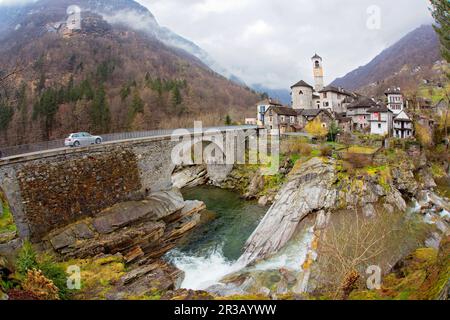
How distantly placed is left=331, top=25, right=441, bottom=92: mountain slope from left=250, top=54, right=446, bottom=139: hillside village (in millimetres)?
33793

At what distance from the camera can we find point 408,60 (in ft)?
313

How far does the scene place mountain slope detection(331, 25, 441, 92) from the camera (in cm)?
8231

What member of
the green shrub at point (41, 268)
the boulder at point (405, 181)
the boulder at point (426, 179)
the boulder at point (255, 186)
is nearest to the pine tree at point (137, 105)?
the boulder at point (255, 186)

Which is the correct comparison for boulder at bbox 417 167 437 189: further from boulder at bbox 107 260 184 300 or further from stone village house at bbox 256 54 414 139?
boulder at bbox 107 260 184 300

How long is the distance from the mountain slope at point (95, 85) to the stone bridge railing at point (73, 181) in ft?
20.9

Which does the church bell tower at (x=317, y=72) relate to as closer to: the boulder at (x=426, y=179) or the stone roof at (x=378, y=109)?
the stone roof at (x=378, y=109)

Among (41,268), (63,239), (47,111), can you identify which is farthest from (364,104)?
(47,111)

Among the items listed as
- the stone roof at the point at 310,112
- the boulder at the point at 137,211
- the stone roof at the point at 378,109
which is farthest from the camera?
the stone roof at the point at 310,112

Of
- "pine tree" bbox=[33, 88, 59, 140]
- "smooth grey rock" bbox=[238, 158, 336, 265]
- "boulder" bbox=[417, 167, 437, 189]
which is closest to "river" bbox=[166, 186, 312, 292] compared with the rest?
"smooth grey rock" bbox=[238, 158, 336, 265]

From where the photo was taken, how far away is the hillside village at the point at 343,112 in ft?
132

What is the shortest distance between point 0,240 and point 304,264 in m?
16.3

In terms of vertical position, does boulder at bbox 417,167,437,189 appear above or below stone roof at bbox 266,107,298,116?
below

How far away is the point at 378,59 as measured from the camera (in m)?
121
